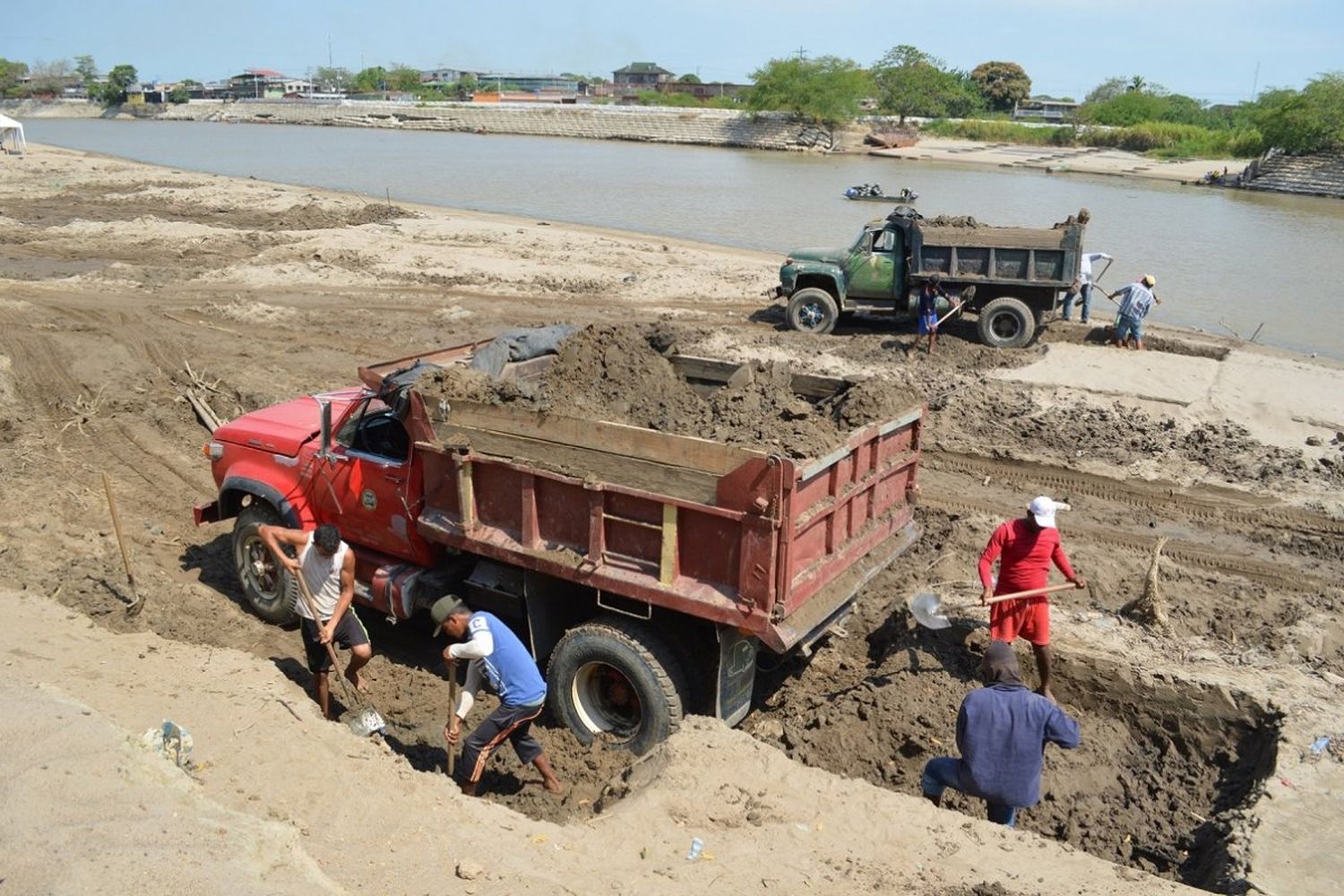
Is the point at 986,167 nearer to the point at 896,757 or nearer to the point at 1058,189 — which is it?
the point at 1058,189

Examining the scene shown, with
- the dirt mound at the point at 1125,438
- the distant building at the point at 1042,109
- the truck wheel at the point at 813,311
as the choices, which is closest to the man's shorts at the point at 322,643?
the dirt mound at the point at 1125,438

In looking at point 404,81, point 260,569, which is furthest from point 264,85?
point 260,569

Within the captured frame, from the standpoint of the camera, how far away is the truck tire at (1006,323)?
16.1 metres

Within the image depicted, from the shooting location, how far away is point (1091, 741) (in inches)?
259

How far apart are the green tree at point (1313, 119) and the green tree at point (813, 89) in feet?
99.3

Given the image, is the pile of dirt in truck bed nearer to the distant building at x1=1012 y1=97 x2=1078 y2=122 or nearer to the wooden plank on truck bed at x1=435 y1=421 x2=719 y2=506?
the wooden plank on truck bed at x1=435 y1=421 x2=719 y2=506

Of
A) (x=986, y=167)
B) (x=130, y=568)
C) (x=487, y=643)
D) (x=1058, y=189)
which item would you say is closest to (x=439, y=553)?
(x=487, y=643)

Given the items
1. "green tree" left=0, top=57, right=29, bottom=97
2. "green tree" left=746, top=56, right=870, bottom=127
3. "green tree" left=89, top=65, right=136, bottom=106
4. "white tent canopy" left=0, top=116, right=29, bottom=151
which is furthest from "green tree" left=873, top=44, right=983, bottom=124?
"green tree" left=0, top=57, right=29, bottom=97

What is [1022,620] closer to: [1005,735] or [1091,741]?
[1091,741]

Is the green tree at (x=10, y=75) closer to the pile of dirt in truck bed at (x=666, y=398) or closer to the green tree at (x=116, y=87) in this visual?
the green tree at (x=116, y=87)

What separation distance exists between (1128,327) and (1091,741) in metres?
11.6

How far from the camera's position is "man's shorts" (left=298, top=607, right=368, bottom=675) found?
22.1 ft

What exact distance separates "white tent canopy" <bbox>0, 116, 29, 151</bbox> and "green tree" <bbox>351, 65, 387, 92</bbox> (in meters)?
120

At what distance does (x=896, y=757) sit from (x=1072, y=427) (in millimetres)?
7388
